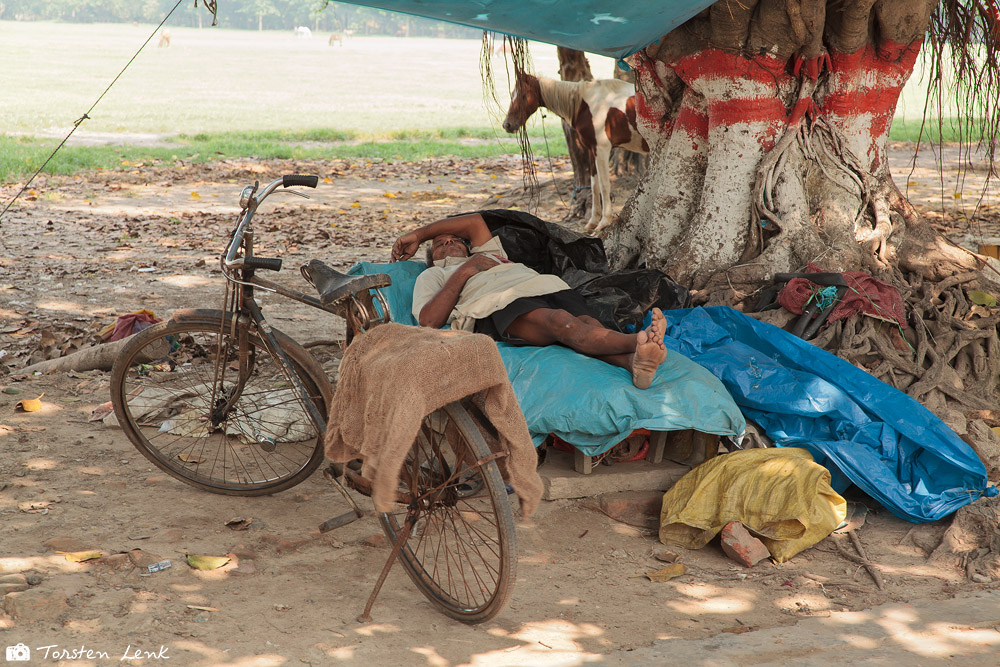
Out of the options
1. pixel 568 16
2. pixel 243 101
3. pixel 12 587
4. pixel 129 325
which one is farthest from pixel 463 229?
pixel 243 101

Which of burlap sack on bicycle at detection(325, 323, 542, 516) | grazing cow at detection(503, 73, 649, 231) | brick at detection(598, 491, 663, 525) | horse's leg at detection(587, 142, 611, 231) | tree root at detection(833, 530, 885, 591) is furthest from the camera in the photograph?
horse's leg at detection(587, 142, 611, 231)

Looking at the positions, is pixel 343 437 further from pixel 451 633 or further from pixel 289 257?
pixel 289 257

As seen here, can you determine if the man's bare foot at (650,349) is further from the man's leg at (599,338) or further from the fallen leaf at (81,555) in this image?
the fallen leaf at (81,555)

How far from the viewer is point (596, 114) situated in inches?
308

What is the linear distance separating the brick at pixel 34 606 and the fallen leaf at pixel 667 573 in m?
1.82

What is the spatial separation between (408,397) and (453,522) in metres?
0.61

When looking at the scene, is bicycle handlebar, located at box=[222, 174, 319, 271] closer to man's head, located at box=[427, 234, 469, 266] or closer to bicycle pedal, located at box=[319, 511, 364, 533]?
bicycle pedal, located at box=[319, 511, 364, 533]

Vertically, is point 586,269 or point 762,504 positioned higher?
point 586,269

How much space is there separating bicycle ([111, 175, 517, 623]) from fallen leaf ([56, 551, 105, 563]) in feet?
1.73

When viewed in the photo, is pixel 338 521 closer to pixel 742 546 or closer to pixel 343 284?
pixel 343 284

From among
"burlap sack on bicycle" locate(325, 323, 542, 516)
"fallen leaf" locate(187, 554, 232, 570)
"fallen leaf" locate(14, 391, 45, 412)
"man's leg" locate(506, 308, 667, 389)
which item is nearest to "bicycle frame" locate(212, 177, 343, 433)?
"burlap sack on bicycle" locate(325, 323, 542, 516)

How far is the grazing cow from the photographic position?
7.72 metres

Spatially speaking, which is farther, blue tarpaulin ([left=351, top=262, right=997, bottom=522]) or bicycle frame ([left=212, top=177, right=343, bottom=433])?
blue tarpaulin ([left=351, top=262, right=997, bottom=522])

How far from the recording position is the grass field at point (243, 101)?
14.0 metres
